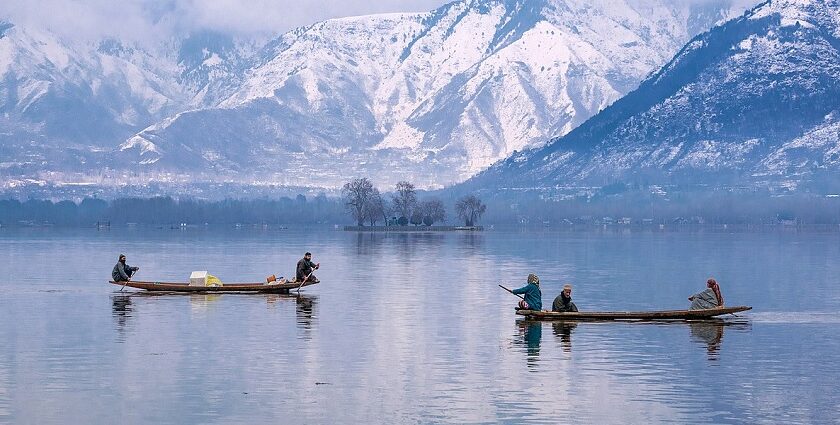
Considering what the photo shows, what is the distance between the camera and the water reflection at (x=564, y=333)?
284 feet

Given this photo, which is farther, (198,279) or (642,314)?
(198,279)

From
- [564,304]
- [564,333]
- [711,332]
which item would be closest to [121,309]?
[564,304]

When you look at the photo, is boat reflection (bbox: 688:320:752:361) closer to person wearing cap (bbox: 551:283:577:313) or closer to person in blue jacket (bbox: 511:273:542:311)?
person wearing cap (bbox: 551:283:577:313)

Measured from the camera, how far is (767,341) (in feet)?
296

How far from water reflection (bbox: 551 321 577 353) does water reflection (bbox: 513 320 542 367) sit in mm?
1009

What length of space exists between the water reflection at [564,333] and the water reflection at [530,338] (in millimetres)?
1009

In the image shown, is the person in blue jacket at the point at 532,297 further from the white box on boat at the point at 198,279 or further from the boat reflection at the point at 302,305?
the white box on boat at the point at 198,279

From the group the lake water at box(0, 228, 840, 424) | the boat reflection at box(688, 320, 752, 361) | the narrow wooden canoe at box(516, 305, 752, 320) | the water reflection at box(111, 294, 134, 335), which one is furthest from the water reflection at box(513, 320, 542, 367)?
the water reflection at box(111, 294, 134, 335)

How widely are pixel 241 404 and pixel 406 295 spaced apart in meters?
66.8

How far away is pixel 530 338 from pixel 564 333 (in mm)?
3268

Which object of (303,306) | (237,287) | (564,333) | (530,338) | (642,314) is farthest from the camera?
(237,287)

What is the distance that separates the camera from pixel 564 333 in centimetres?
9338

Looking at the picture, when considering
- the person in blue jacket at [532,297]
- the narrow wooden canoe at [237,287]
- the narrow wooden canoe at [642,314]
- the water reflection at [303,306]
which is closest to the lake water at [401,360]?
the water reflection at [303,306]

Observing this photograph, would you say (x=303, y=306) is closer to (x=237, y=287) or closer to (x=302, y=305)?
(x=302, y=305)
